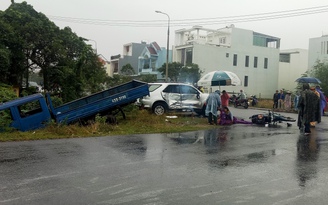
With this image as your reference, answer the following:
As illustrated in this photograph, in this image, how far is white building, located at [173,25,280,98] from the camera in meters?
47.0

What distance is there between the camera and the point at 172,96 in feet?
55.4

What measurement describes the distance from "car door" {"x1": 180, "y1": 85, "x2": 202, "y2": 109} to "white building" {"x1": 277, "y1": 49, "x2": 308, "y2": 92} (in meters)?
42.4

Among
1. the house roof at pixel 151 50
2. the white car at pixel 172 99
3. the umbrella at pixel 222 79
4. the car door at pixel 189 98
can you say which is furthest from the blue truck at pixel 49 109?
the house roof at pixel 151 50

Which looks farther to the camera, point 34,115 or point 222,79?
point 222,79

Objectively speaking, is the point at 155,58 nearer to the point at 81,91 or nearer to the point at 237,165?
the point at 81,91

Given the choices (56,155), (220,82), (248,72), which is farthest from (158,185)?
(248,72)

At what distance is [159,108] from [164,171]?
1023 cm

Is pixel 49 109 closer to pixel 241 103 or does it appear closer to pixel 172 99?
pixel 172 99

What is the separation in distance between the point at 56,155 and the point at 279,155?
17.0ft

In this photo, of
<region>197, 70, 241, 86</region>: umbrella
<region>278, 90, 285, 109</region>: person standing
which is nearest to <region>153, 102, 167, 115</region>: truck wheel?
<region>197, 70, 241, 86</region>: umbrella

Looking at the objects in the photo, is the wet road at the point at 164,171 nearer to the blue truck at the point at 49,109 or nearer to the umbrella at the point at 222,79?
the blue truck at the point at 49,109

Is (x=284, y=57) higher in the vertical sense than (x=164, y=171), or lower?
higher

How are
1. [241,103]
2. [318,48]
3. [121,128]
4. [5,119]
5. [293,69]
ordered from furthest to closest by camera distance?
[293,69]
[318,48]
[241,103]
[121,128]
[5,119]

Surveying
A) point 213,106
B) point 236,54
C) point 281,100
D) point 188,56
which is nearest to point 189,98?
point 213,106
